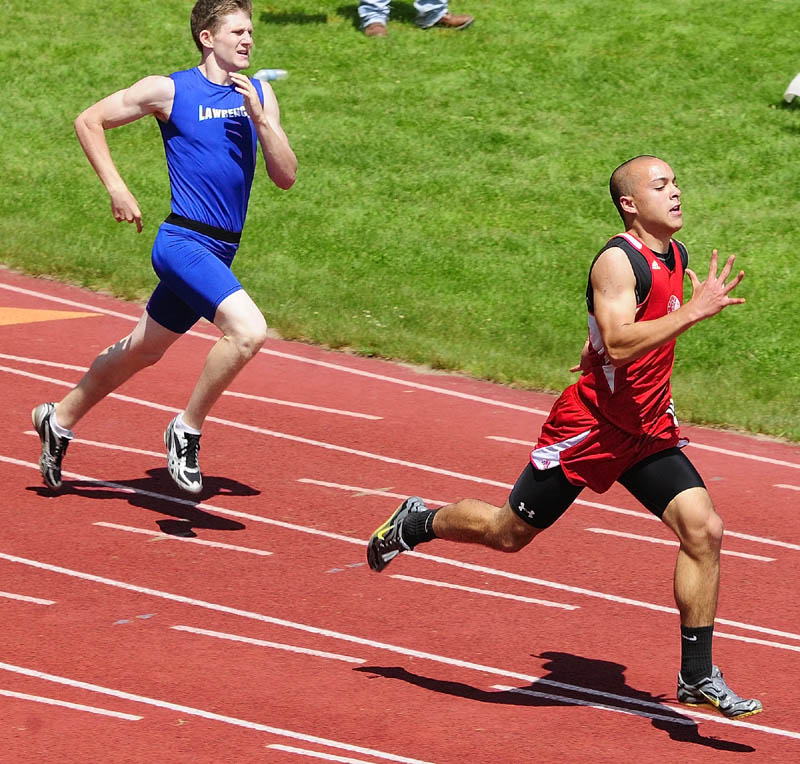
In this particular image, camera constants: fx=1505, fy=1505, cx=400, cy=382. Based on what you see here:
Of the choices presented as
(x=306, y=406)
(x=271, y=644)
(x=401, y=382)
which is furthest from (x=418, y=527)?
(x=401, y=382)

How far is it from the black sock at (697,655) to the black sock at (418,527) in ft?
3.85

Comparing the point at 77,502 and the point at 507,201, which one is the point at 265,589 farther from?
the point at 507,201

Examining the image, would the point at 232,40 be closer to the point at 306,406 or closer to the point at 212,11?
the point at 212,11

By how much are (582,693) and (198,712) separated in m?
1.46

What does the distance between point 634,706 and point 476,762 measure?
841mm

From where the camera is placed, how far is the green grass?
1138cm

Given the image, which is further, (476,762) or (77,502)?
(77,502)

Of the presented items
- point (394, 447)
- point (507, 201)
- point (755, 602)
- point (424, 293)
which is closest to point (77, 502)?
point (394, 447)

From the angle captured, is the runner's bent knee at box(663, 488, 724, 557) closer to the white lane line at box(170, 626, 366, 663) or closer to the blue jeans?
the white lane line at box(170, 626, 366, 663)

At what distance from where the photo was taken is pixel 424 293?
12.1 meters

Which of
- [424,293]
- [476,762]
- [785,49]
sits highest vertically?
[785,49]

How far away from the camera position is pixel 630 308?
5.28 m

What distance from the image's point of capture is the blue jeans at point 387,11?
727 inches

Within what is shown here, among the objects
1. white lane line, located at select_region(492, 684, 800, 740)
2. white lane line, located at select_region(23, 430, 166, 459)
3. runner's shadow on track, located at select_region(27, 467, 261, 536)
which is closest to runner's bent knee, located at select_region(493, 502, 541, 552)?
white lane line, located at select_region(492, 684, 800, 740)
